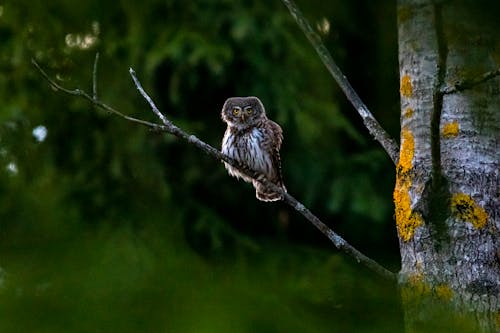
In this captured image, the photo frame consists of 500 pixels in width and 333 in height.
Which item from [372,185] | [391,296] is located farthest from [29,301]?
[372,185]

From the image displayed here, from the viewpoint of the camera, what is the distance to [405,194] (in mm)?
1891

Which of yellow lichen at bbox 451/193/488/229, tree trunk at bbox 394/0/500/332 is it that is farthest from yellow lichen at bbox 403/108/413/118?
yellow lichen at bbox 451/193/488/229

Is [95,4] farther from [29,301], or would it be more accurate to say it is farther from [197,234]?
[197,234]

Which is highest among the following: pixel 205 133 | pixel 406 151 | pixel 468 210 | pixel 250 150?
pixel 205 133

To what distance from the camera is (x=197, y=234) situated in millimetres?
7086

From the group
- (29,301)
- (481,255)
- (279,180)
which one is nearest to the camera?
(29,301)

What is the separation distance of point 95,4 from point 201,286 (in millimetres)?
507

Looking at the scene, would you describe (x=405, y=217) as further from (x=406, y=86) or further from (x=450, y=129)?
(x=406, y=86)

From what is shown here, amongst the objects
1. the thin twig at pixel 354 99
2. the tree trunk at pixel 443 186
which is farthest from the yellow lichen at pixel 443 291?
the thin twig at pixel 354 99

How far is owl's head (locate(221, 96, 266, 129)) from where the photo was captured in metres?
4.51

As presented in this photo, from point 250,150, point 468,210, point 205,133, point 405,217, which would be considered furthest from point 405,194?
point 205,133

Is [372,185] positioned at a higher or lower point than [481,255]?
higher

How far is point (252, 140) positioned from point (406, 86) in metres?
2.53

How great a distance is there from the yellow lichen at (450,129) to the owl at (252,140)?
2.55m
